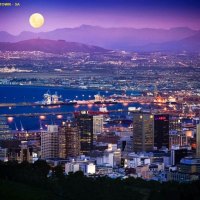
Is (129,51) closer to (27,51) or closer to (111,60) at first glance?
(111,60)

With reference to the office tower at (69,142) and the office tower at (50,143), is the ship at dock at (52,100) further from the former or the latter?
the office tower at (69,142)

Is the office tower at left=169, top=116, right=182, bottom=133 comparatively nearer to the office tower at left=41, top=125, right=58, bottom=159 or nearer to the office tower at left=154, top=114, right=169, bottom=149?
the office tower at left=154, top=114, right=169, bottom=149

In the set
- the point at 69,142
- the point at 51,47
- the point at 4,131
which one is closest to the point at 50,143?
the point at 69,142

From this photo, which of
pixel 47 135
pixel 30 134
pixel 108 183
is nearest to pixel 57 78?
pixel 30 134

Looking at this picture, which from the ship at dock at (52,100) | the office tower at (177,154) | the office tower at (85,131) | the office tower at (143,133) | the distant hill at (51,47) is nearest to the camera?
the office tower at (177,154)

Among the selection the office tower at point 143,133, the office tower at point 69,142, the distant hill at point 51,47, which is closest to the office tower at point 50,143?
the office tower at point 69,142

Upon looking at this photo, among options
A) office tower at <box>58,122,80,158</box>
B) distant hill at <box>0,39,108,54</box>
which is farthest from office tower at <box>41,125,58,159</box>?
distant hill at <box>0,39,108,54</box>

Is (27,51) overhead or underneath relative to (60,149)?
overhead
